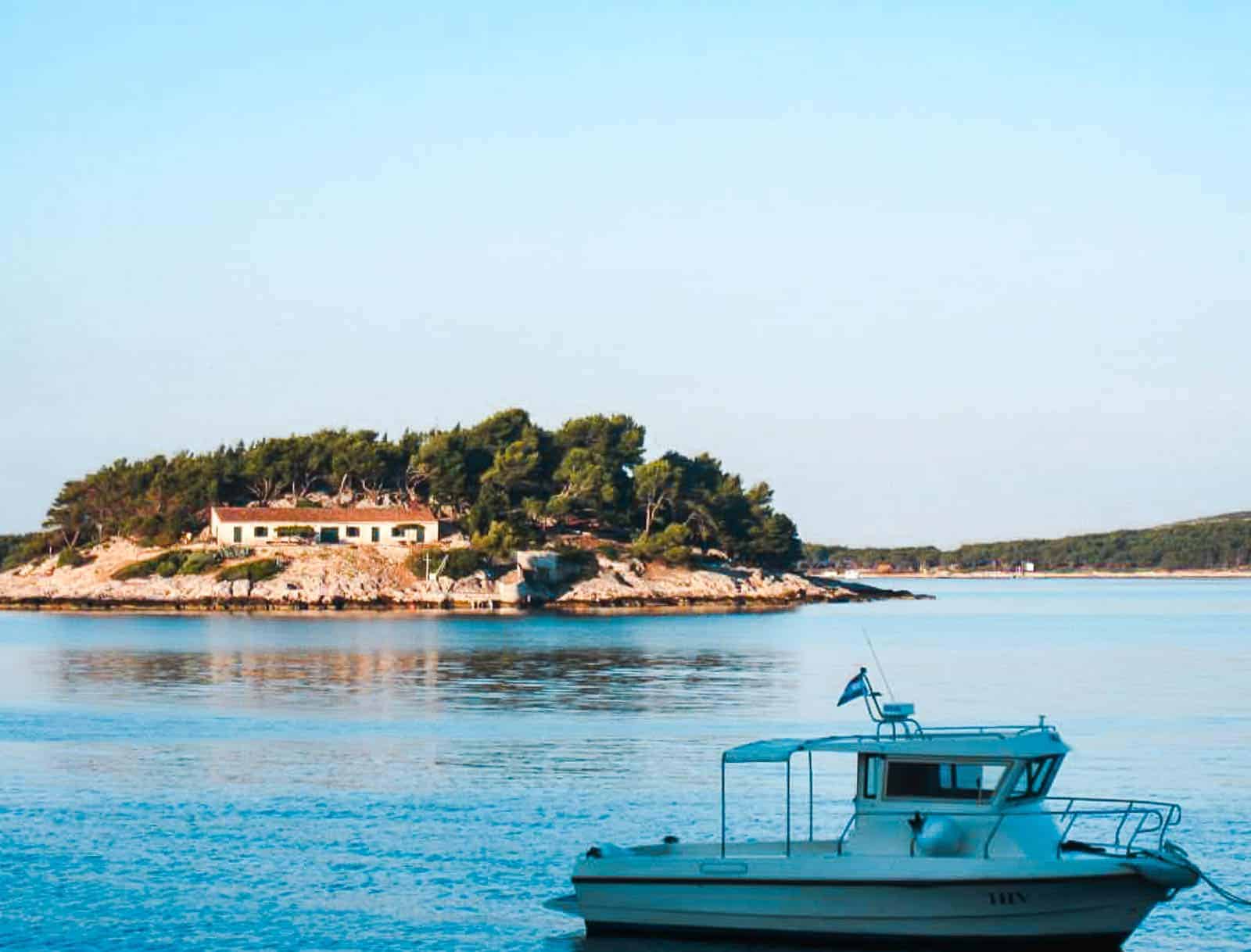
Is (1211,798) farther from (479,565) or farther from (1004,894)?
(479,565)

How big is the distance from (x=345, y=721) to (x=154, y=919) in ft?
86.0

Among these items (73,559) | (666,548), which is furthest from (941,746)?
(73,559)

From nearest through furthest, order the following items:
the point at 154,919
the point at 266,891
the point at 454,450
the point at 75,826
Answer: the point at 154,919 < the point at 266,891 < the point at 75,826 < the point at 454,450

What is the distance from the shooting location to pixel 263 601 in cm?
13975

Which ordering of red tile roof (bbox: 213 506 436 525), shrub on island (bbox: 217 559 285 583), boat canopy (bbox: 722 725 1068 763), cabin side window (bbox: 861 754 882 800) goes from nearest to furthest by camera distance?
boat canopy (bbox: 722 725 1068 763) < cabin side window (bbox: 861 754 882 800) < shrub on island (bbox: 217 559 285 583) < red tile roof (bbox: 213 506 436 525)

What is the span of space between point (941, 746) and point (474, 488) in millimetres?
132014

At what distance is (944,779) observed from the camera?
80.3 feet

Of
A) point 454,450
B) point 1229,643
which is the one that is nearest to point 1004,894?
point 1229,643

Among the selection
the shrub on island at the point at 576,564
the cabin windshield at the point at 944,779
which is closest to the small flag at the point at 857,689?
the cabin windshield at the point at 944,779

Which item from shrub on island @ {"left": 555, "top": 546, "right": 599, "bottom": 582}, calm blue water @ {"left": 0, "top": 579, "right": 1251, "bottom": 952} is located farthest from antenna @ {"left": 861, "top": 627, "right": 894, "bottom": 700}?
shrub on island @ {"left": 555, "top": 546, "right": 599, "bottom": 582}

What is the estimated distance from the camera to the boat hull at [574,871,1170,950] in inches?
906

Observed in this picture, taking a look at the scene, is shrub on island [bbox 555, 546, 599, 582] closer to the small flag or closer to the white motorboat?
the white motorboat

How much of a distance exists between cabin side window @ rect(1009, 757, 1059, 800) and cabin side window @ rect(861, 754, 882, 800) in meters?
1.86

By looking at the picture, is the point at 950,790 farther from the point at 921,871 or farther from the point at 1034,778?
the point at 921,871
